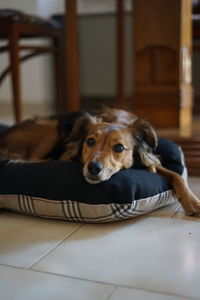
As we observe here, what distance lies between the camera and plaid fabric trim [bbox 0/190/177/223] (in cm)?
147

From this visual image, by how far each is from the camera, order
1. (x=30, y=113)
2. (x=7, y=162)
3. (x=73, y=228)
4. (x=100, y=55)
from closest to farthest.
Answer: (x=73, y=228), (x=7, y=162), (x=100, y=55), (x=30, y=113)

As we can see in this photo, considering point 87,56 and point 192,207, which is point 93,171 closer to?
point 192,207

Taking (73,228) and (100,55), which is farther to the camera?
(100,55)

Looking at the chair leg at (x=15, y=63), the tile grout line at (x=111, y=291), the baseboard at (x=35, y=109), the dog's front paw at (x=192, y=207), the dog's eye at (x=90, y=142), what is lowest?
the baseboard at (x=35, y=109)

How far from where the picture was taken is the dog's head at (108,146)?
153 cm

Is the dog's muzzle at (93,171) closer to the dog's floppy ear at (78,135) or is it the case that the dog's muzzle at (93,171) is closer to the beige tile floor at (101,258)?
the beige tile floor at (101,258)

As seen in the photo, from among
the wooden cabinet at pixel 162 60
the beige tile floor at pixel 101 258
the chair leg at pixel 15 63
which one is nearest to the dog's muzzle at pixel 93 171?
the beige tile floor at pixel 101 258

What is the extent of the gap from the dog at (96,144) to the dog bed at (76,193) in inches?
1.9

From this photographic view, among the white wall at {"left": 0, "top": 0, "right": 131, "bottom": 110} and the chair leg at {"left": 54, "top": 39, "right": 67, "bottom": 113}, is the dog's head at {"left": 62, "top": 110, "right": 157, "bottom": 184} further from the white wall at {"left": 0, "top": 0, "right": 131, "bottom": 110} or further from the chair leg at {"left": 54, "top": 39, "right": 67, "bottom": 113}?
the white wall at {"left": 0, "top": 0, "right": 131, "bottom": 110}

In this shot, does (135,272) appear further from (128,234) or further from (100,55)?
(100,55)

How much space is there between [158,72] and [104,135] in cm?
95

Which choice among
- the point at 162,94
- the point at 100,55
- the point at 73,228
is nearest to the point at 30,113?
the point at 100,55

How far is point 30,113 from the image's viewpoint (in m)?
4.59

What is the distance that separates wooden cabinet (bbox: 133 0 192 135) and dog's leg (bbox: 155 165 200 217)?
2.17 ft
